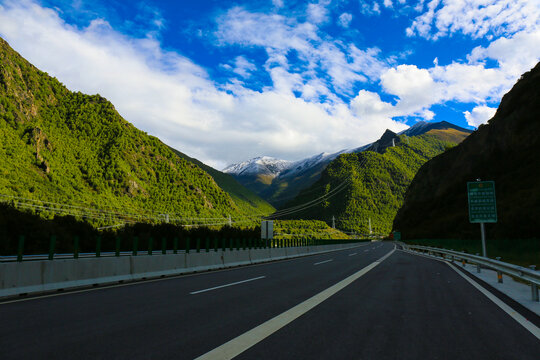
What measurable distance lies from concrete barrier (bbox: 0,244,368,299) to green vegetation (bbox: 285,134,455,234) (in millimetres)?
143319

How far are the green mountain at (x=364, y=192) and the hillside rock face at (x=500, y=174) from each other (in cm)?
8738

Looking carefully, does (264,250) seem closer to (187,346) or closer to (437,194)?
(187,346)

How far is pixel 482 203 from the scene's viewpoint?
20.3 meters

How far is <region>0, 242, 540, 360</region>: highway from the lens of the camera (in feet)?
13.1

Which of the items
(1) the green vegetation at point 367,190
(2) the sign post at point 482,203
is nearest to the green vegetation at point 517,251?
(2) the sign post at point 482,203

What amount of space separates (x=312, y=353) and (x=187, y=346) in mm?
1454

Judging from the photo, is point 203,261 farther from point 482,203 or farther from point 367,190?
point 367,190

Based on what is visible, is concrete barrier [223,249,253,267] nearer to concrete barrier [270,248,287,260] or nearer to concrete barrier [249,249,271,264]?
concrete barrier [249,249,271,264]

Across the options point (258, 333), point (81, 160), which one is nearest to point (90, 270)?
point (258, 333)

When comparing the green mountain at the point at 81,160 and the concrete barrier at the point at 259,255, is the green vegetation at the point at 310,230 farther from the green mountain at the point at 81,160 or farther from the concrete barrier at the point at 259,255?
the concrete barrier at the point at 259,255

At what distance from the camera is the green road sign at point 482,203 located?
65.8 ft

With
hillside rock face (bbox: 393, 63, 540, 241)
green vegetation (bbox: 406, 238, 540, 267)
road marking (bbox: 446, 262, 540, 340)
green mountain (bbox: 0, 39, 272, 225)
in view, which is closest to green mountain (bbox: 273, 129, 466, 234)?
green mountain (bbox: 0, 39, 272, 225)

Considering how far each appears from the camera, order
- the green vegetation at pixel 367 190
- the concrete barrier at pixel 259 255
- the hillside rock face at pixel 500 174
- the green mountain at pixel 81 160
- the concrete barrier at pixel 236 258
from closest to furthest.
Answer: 1. the concrete barrier at pixel 236 258
2. the concrete barrier at pixel 259 255
3. the hillside rock face at pixel 500 174
4. the green mountain at pixel 81 160
5. the green vegetation at pixel 367 190

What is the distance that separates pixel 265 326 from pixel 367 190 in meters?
167
